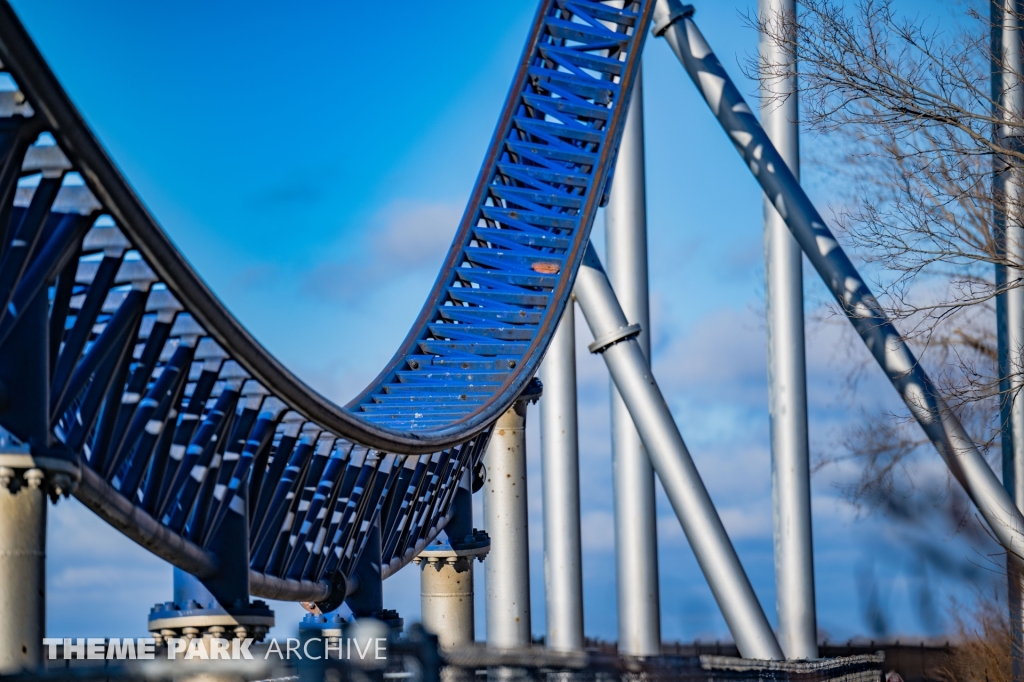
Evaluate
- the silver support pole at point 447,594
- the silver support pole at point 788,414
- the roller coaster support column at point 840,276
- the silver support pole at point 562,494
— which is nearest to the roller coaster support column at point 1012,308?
the roller coaster support column at point 840,276

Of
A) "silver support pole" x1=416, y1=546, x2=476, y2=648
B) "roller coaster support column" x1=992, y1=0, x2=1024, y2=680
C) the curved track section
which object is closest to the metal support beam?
the curved track section

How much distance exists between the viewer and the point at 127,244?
727 centimetres

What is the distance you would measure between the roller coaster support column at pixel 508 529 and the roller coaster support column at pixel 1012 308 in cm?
520

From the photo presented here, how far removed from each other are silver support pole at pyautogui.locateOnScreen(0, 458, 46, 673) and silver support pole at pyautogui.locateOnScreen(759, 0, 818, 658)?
11679mm

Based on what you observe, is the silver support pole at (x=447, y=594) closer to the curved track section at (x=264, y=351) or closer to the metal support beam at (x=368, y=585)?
the curved track section at (x=264, y=351)

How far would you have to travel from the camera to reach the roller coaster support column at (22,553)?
6.27m

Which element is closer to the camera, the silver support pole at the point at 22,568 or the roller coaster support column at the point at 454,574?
the silver support pole at the point at 22,568

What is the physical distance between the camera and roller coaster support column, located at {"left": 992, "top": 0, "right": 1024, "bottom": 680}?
11.5m

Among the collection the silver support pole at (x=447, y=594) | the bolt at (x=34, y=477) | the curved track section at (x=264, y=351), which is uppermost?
the curved track section at (x=264, y=351)

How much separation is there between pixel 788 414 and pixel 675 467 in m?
2.77

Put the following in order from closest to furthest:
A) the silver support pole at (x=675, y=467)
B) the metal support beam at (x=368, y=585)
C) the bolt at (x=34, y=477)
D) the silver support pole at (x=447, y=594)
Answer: the bolt at (x=34, y=477) → the metal support beam at (x=368, y=585) → the silver support pole at (x=675, y=467) → the silver support pole at (x=447, y=594)

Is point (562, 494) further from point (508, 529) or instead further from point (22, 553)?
point (22, 553)

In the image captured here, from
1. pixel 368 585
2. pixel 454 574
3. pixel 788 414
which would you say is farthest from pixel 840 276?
pixel 368 585

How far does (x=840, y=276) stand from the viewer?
15297mm
